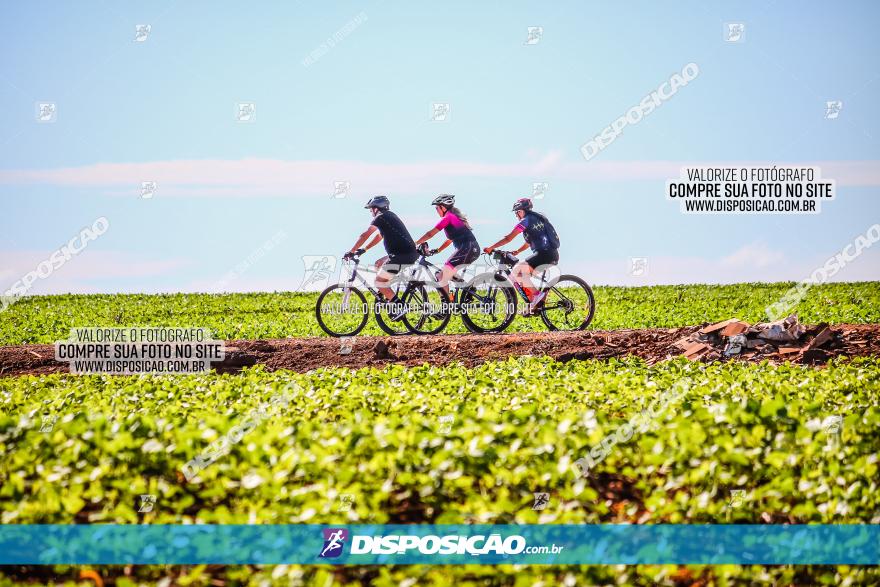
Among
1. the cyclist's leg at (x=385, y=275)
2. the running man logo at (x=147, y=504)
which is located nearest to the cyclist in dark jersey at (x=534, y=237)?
the cyclist's leg at (x=385, y=275)

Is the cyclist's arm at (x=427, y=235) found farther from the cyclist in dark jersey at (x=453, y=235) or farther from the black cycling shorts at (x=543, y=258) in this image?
the black cycling shorts at (x=543, y=258)

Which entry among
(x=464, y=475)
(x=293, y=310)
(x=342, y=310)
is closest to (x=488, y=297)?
(x=342, y=310)

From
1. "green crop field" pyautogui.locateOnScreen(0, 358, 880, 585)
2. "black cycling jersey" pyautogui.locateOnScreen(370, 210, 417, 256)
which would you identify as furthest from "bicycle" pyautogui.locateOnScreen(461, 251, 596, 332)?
"green crop field" pyautogui.locateOnScreen(0, 358, 880, 585)

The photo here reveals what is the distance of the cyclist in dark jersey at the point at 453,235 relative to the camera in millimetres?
14758

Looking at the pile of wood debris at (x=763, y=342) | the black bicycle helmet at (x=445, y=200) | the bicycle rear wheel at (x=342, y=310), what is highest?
the black bicycle helmet at (x=445, y=200)

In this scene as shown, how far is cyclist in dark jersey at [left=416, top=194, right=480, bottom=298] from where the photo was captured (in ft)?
48.4

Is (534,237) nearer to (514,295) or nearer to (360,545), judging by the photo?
(514,295)

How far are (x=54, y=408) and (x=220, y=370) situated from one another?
184 inches

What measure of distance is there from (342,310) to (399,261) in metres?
1.80

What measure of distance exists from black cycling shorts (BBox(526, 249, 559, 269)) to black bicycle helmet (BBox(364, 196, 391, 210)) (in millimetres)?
3202

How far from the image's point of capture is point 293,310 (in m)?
30.2

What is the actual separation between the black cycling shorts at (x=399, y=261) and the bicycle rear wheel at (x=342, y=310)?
3.21 ft

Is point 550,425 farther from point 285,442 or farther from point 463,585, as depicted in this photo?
point 285,442

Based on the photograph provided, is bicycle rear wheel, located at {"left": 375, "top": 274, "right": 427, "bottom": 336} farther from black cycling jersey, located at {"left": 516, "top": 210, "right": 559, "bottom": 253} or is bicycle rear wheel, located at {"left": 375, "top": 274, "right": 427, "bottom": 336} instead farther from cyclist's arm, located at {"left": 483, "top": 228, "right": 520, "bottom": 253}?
black cycling jersey, located at {"left": 516, "top": 210, "right": 559, "bottom": 253}
